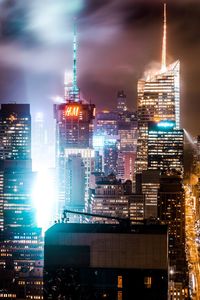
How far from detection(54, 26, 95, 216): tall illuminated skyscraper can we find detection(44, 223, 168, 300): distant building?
2546cm

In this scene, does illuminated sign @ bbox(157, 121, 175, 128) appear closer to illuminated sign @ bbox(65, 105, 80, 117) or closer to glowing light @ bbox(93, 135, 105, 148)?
glowing light @ bbox(93, 135, 105, 148)

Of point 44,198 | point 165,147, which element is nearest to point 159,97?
point 165,147

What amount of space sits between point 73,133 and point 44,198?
27.0 ft

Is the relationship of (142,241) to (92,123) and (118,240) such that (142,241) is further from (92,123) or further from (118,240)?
(92,123)

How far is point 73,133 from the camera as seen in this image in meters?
37.5

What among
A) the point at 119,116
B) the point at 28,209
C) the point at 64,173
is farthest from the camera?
the point at 119,116

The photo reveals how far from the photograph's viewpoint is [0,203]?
27.5 metres

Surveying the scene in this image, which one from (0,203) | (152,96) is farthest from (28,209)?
(152,96)

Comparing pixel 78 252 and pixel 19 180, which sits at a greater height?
pixel 19 180

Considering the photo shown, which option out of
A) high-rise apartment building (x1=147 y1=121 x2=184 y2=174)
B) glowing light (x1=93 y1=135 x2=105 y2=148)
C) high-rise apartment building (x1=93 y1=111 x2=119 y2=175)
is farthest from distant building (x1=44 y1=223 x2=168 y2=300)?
glowing light (x1=93 y1=135 x2=105 y2=148)

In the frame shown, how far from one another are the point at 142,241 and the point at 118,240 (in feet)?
0.68

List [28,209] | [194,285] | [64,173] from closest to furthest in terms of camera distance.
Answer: [194,285] < [28,209] < [64,173]

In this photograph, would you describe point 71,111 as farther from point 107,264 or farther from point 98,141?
point 107,264

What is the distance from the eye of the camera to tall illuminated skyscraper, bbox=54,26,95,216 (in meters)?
33.1
